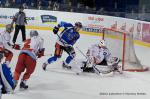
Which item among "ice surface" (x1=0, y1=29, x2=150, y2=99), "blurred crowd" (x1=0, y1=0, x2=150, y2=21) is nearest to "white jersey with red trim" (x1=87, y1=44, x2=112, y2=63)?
"ice surface" (x1=0, y1=29, x2=150, y2=99)

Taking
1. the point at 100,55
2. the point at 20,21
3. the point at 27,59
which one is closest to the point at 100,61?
the point at 100,55

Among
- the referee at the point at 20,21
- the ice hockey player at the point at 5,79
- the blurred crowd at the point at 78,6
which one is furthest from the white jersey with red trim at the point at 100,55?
the referee at the point at 20,21

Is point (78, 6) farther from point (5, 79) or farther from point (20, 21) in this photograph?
point (5, 79)

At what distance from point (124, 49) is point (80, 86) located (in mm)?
2621

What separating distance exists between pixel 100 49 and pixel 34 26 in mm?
5309

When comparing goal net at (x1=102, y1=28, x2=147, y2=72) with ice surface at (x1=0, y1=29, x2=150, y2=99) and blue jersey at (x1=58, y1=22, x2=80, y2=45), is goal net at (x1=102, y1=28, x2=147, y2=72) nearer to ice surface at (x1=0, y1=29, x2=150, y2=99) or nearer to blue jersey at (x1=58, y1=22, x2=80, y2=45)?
ice surface at (x1=0, y1=29, x2=150, y2=99)

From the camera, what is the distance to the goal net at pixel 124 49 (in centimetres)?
1055

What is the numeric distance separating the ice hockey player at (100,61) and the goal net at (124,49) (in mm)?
523

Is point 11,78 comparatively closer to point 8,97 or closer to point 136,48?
point 8,97

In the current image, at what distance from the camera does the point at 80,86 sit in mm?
8523

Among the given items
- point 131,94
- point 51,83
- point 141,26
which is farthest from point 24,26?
point 131,94

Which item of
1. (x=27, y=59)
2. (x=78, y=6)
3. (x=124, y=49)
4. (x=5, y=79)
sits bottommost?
(x=124, y=49)

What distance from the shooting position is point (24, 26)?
1407 cm

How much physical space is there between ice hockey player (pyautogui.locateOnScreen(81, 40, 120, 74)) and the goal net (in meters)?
0.52
